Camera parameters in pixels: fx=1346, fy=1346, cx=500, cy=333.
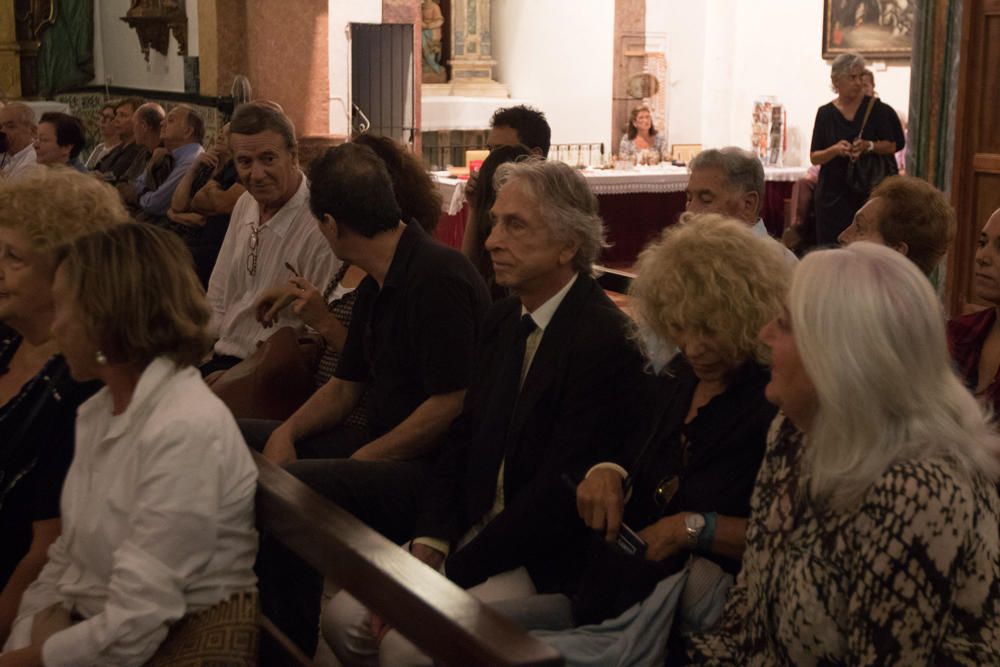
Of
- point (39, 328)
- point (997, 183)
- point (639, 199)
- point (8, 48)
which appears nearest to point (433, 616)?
point (39, 328)

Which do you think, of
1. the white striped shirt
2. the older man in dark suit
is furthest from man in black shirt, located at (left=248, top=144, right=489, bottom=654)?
the white striped shirt

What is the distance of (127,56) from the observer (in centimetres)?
1337

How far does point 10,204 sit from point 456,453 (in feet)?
4.02

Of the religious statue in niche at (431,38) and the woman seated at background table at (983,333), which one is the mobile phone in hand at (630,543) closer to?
the woman seated at background table at (983,333)

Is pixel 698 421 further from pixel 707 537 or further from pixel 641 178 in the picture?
pixel 641 178

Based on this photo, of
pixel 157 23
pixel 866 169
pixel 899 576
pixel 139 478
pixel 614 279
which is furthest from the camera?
pixel 157 23

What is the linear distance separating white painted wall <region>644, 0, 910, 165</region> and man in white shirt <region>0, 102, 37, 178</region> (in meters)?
7.37

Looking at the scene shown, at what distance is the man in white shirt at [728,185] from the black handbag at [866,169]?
4.44 metres

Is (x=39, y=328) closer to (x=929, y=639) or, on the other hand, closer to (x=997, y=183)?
(x=929, y=639)

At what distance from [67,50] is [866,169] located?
902cm

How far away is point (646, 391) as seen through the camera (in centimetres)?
318

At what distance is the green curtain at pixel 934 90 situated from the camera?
22.2 feet

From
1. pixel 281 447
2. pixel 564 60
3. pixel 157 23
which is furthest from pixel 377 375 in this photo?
pixel 564 60

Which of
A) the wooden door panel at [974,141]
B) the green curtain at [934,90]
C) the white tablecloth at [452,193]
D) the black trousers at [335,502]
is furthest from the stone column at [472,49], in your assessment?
the black trousers at [335,502]
